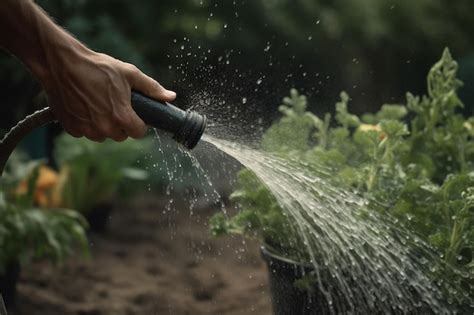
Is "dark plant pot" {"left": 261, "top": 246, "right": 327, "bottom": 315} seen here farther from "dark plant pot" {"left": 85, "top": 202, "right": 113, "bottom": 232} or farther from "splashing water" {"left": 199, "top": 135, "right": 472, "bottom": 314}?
"dark plant pot" {"left": 85, "top": 202, "right": 113, "bottom": 232}

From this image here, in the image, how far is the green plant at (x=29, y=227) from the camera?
299 centimetres

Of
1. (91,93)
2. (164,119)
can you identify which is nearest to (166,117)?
(164,119)

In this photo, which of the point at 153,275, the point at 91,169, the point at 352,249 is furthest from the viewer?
the point at 91,169

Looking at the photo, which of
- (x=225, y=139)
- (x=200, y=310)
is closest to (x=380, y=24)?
(x=200, y=310)

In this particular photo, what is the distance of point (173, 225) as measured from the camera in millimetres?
Answer: 4297

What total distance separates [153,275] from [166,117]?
7.40 feet

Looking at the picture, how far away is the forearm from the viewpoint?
1421 millimetres

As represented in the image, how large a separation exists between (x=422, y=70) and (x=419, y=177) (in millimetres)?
3033

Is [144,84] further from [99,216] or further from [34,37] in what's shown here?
[99,216]

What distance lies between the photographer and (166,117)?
4.95ft

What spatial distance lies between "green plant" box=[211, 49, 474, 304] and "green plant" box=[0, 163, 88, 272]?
3.13 ft

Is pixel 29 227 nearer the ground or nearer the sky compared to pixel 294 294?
nearer the ground

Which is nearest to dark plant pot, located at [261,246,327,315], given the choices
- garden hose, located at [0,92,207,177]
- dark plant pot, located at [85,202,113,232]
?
garden hose, located at [0,92,207,177]

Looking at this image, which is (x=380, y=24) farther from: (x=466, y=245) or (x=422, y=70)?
(x=466, y=245)
